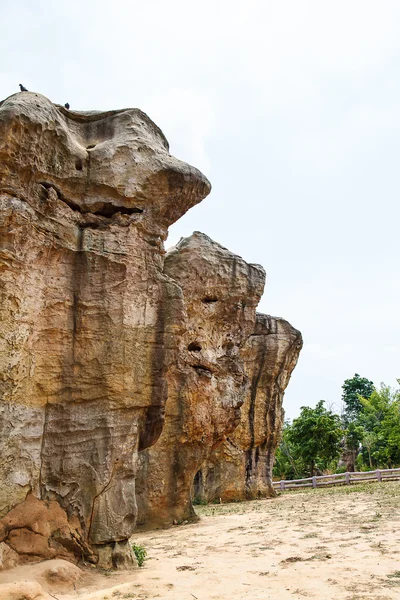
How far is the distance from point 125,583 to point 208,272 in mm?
10217

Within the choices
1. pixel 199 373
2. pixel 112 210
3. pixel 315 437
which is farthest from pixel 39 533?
pixel 315 437

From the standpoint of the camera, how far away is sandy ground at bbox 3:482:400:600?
6859 millimetres

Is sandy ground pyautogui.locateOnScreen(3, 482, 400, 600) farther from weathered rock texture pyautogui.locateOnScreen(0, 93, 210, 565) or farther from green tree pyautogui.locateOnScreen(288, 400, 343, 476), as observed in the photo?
green tree pyautogui.locateOnScreen(288, 400, 343, 476)

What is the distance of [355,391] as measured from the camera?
59.2m

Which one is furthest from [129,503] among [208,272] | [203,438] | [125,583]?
[208,272]

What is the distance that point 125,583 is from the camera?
7250mm

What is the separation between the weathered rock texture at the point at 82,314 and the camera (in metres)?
7.52

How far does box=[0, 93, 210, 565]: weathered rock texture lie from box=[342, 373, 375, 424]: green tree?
51324mm

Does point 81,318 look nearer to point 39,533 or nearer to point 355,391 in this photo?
point 39,533

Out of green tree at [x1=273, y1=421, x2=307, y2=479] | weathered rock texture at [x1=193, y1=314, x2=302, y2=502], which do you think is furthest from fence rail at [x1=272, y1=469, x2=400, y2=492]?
green tree at [x1=273, y1=421, x2=307, y2=479]

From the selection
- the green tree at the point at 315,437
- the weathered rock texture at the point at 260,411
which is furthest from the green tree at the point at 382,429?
the weathered rock texture at the point at 260,411

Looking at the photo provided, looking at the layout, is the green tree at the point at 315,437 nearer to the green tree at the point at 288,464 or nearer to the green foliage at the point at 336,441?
the green foliage at the point at 336,441

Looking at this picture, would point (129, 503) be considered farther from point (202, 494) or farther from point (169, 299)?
point (202, 494)

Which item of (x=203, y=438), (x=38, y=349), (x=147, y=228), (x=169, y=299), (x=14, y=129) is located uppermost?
(x=14, y=129)
